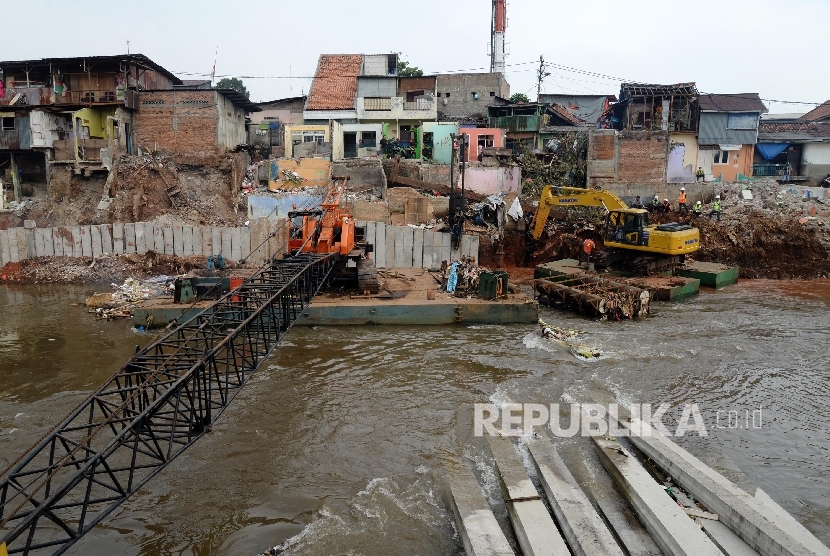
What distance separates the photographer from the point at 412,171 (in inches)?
1299

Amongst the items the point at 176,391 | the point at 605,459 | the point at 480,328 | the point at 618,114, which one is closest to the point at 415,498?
the point at 605,459

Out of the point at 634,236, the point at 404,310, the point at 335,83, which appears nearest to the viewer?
the point at 404,310

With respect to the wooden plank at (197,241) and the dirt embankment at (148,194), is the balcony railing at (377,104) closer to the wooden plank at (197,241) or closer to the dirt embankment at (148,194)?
the dirt embankment at (148,194)

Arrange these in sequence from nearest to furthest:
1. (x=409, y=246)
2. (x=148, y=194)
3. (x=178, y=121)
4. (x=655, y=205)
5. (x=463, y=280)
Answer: (x=463, y=280)
(x=409, y=246)
(x=148, y=194)
(x=655, y=205)
(x=178, y=121)

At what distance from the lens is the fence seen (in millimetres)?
24781

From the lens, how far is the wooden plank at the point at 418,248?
972 inches

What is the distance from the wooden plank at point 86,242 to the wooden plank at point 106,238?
0.54 meters

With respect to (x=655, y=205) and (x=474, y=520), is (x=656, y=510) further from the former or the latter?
(x=655, y=205)

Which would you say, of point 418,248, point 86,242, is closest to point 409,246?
point 418,248

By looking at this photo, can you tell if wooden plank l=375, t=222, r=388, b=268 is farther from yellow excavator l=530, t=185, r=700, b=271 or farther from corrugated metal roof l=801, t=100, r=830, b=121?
corrugated metal roof l=801, t=100, r=830, b=121

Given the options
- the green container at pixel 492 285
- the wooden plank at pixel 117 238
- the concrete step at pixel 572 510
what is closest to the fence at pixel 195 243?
the wooden plank at pixel 117 238

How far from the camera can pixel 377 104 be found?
123ft

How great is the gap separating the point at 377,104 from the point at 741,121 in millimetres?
22794

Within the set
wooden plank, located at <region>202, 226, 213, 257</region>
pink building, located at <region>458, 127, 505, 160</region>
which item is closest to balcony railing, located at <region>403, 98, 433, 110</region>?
pink building, located at <region>458, 127, 505, 160</region>
